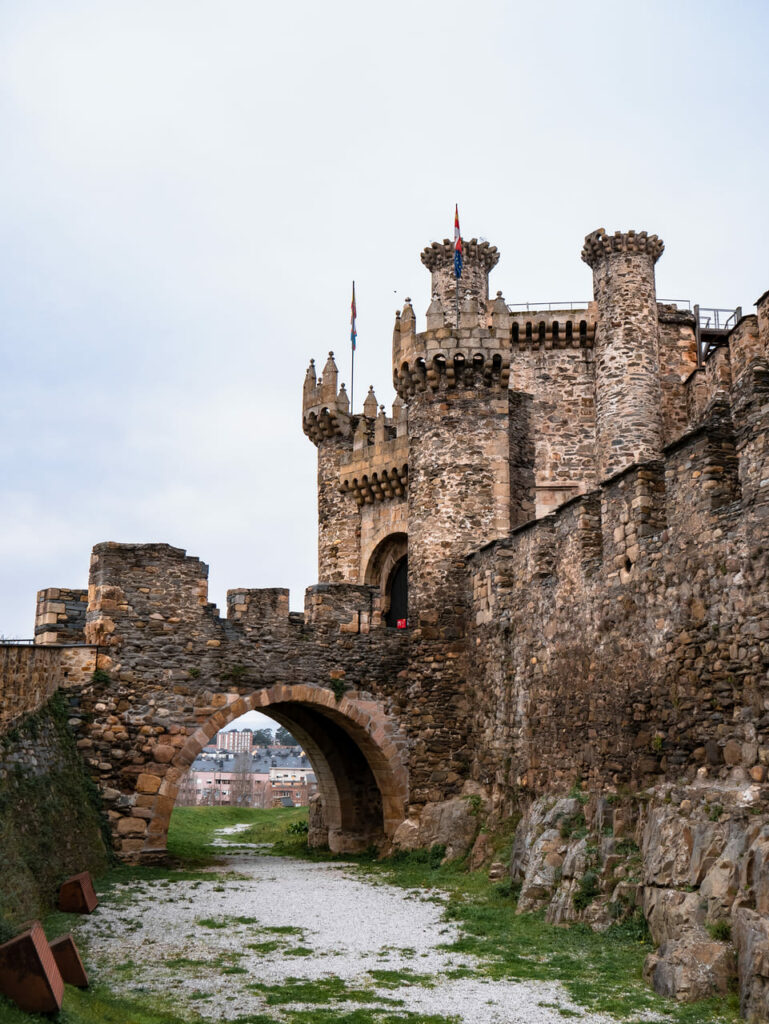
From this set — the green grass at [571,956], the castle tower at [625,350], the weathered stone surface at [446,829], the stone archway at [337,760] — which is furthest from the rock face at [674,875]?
the castle tower at [625,350]

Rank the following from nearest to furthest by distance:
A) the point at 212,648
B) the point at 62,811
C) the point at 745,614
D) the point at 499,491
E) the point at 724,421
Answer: the point at 745,614
the point at 724,421
the point at 62,811
the point at 212,648
the point at 499,491

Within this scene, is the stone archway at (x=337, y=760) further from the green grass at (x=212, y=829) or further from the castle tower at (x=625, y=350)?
the castle tower at (x=625, y=350)

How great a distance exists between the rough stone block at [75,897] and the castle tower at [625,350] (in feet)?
51.0

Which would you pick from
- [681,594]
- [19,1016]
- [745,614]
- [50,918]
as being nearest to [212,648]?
[50,918]

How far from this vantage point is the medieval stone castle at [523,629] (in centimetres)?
1042

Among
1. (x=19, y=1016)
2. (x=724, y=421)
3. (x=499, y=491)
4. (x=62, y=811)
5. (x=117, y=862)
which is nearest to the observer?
(x=19, y=1016)

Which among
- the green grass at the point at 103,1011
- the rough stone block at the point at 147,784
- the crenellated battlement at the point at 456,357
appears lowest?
the green grass at the point at 103,1011

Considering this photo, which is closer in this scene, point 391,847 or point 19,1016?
point 19,1016

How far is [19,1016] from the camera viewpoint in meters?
6.89

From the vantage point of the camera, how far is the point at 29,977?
7145mm

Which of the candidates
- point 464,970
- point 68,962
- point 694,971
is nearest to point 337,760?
point 464,970

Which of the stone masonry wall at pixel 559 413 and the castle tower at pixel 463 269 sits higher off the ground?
the castle tower at pixel 463 269

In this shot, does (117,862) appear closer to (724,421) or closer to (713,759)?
(713,759)

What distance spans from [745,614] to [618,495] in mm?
3076
